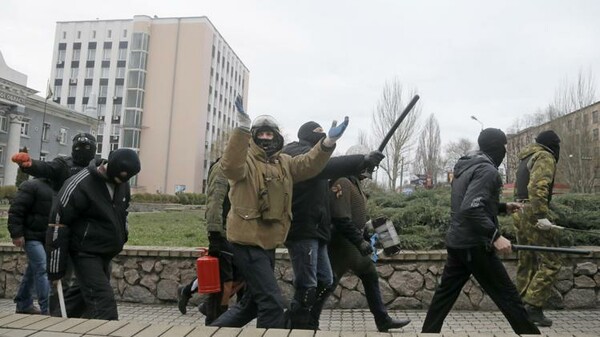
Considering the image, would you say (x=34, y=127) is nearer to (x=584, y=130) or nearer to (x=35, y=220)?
(x=35, y=220)

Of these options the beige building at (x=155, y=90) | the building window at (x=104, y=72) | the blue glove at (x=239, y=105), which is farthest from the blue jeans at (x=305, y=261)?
the building window at (x=104, y=72)

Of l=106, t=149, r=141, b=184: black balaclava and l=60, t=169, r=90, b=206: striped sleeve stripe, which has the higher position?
l=106, t=149, r=141, b=184: black balaclava

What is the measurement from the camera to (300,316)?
4.12 meters

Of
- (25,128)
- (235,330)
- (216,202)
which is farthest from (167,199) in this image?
(235,330)

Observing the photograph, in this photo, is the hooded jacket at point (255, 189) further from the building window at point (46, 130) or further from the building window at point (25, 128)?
the building window at point (46, 130)

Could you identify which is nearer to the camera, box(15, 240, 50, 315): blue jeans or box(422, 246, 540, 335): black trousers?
box(422, 246, 540, 335): black trousers

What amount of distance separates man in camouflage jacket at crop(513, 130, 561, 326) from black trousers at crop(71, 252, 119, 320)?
156 inches

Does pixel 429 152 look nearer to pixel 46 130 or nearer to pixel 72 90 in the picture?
pixel 46 130

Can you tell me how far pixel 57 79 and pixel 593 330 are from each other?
262ft

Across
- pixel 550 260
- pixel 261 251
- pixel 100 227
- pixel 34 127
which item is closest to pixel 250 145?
pixel 261 251

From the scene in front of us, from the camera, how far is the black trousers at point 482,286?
3.81m

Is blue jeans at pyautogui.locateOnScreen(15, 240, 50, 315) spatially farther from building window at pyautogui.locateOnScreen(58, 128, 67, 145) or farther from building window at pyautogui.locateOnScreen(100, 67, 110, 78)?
building window at pyautogui.locateOnScreen(100, 67, 110, 78)

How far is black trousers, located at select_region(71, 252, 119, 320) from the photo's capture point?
12.0 feet

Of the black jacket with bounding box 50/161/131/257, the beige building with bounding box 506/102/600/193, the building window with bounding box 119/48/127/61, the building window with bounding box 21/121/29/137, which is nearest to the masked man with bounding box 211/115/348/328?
the black jacket with bounding box 50/161/131/257
